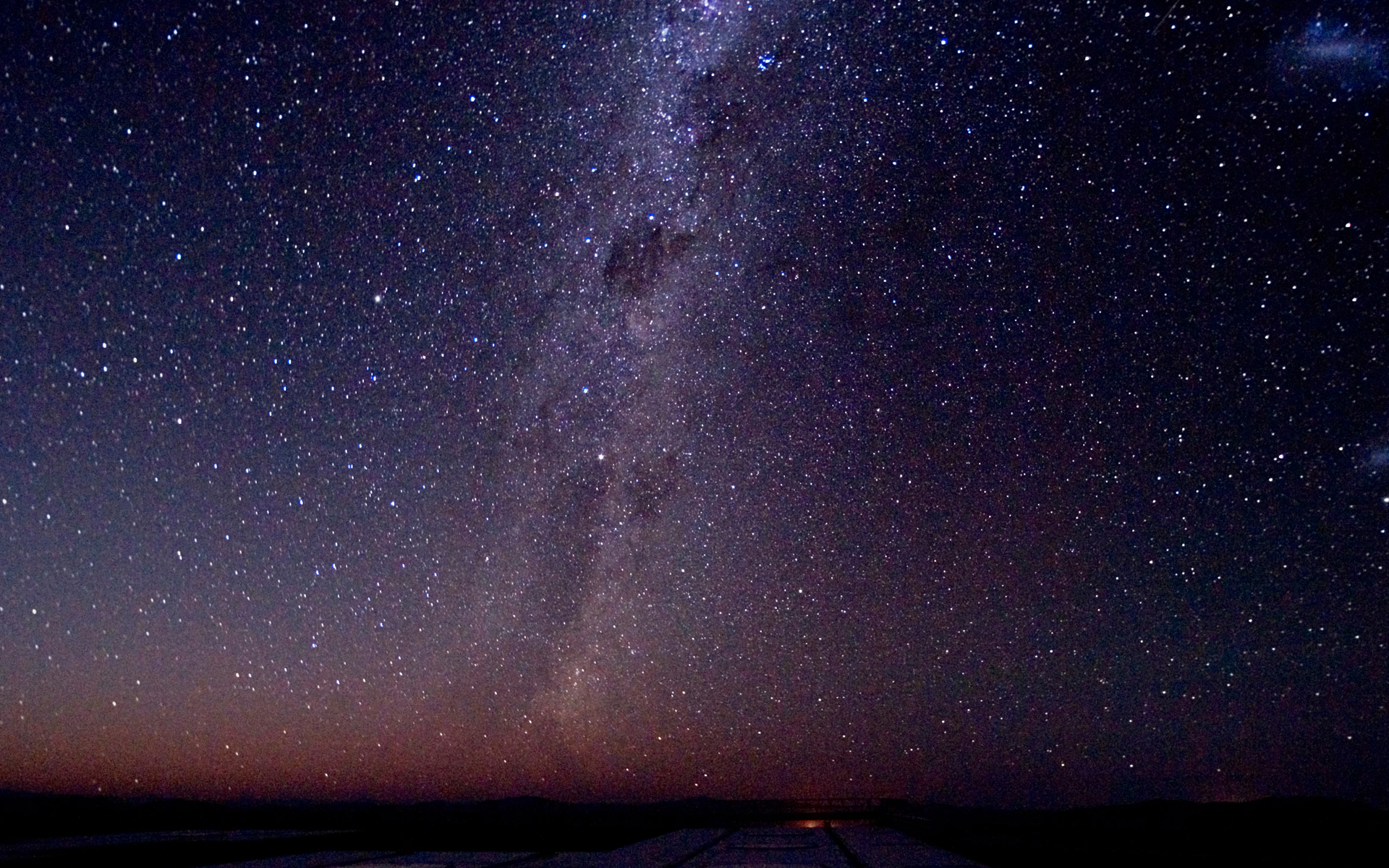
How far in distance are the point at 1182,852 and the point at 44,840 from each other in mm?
18521

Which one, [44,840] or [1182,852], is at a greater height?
[44,840]

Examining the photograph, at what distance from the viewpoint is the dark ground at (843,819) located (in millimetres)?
12344

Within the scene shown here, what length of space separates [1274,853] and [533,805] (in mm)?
64701

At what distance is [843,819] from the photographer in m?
29.4

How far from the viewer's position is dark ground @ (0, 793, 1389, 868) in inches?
486

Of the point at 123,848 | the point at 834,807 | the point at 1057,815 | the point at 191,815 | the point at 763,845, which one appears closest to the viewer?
the point at 763,845

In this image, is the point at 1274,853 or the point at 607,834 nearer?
the point at 1274,853

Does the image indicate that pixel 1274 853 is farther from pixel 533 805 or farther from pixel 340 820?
pixel 533 805

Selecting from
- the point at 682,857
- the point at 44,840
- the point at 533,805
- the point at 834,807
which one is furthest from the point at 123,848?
Result: the point at 533,805

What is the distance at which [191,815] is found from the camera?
3080 centimetres

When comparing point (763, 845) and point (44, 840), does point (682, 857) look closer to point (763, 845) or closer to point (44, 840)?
point (763, 845)

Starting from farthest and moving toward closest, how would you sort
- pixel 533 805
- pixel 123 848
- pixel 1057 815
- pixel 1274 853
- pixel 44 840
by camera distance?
pixel 533 805, pixel 1057 815, pixel 44 840, pixel 123 848, pixel 1274 853

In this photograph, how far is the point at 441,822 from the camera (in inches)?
1222

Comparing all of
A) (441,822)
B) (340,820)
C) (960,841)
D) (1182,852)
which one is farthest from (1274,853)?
(340,820)
